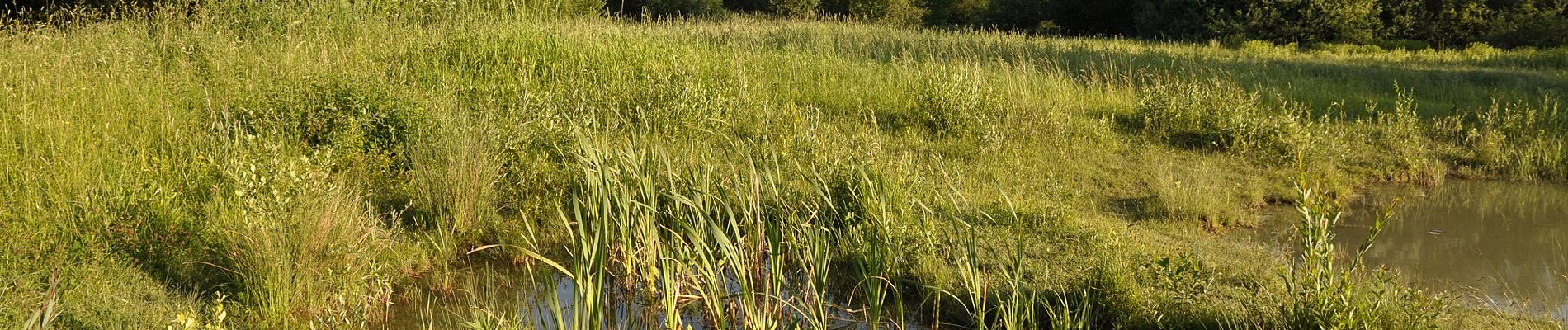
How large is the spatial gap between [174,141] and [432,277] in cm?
214

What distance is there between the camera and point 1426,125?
30.4ft

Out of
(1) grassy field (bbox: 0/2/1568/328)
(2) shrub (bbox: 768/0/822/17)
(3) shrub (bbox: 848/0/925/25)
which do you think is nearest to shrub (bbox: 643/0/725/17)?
(2) shrub (bbox: 768/0/822/17)

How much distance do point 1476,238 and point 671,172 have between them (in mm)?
4817

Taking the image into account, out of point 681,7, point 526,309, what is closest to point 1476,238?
point 526,309

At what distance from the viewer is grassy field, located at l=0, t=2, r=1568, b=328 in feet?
15.8

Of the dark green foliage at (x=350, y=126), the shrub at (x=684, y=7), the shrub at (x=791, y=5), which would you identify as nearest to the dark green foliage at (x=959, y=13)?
the shrub at (x=791, y=5)

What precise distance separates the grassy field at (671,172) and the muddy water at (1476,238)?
27 cm

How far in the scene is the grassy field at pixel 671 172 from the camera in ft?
15.8

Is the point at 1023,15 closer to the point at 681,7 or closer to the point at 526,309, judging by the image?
the point at 681,7

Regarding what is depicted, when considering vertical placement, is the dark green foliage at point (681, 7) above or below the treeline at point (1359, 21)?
below

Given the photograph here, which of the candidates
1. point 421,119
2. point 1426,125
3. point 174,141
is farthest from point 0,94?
point 1426,125

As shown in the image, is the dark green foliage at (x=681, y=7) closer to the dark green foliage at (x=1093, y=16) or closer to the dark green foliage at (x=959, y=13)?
the dark green foliage at (x=959, y=13)

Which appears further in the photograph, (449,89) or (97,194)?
(449,89)

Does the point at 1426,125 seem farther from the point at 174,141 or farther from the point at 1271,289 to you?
the point at 174,141
